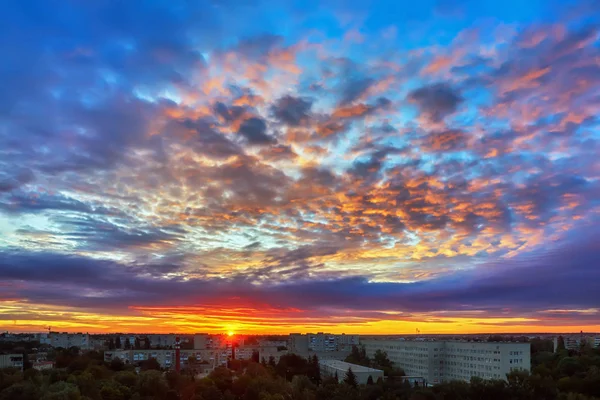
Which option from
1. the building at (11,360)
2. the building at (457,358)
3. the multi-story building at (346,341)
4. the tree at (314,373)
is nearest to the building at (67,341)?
the building at (11,360)

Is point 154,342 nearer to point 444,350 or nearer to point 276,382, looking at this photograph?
point 444,350

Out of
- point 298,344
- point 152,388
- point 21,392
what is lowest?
point 298,344

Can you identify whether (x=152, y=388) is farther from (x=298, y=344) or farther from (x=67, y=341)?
(x=67, y=341)

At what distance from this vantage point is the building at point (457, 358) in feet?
A: 147

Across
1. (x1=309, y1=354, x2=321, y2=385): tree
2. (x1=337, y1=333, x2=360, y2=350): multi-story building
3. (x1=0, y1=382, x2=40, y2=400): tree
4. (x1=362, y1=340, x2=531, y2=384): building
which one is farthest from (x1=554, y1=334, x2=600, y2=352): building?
(x1=0, y1=382, x2=40, y2=400): tree

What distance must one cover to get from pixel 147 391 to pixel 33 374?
421 inches

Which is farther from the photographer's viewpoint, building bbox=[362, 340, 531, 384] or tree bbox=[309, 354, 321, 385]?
tree bbox=[309, 354, 321, 385]

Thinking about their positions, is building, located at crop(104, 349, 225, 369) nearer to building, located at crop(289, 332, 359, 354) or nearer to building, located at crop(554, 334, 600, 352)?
building, located at crop(289, 332, 359, 354)

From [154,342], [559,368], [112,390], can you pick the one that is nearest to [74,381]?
[112,390]

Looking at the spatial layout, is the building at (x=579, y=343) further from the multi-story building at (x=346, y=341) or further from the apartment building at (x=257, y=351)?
the apartment building at (x=257, y=351)

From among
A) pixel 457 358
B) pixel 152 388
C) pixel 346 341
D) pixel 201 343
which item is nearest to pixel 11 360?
pixel 152 388

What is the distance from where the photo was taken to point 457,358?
176ft

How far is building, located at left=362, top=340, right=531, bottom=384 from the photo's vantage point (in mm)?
44719

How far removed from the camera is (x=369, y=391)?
35.4 metres
